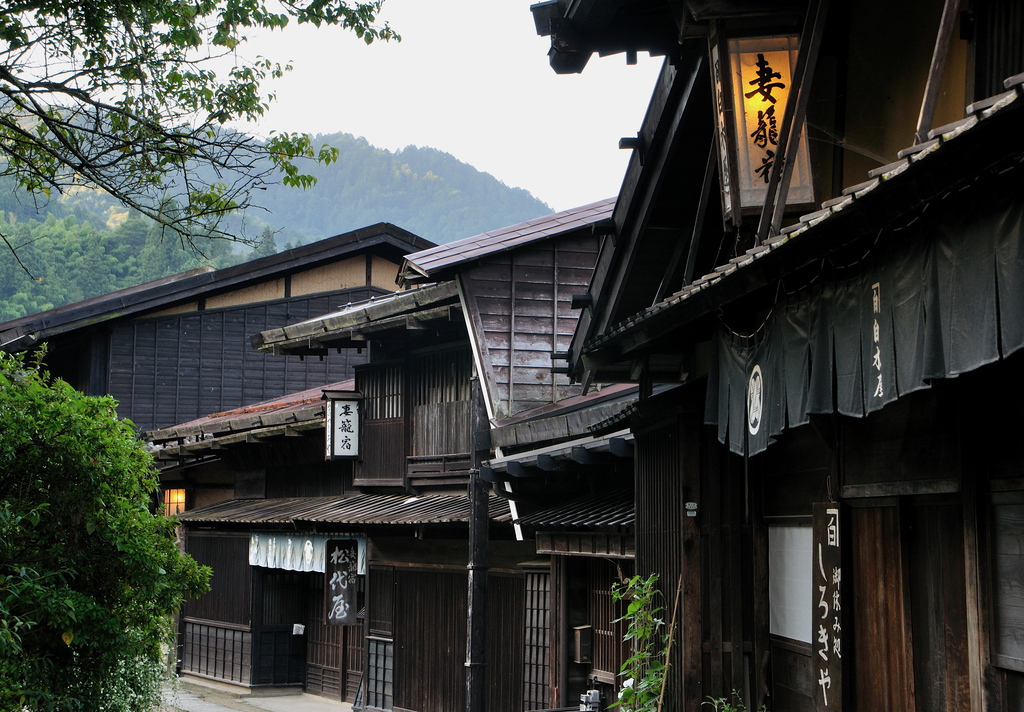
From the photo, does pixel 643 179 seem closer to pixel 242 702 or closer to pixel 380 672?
pixel 380 672

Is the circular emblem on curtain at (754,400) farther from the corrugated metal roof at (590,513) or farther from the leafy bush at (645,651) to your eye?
the corrugated metal roof at (590,513)

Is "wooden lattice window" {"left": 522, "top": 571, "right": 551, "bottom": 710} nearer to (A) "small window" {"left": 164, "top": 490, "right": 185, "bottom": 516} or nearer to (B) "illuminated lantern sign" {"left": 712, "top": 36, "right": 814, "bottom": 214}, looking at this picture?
(B) "illuminated lantern sign" {"left": 712, "top": 36, "right": 814, "bottom": 214}

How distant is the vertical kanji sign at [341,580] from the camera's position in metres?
20.9

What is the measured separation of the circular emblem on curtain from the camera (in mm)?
7594

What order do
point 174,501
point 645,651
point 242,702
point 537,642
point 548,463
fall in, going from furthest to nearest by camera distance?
point 174,501 → point 242,702 → point 537,642 → point 548,463 → point 645,651

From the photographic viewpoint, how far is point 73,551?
32.8 ft

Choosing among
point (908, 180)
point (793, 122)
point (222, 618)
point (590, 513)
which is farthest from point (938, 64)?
point (222, 618)

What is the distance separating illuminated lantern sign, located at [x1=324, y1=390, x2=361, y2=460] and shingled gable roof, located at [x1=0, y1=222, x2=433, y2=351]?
24.5ft

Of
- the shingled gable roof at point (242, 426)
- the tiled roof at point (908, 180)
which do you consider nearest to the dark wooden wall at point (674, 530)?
the tiled roof at point (908, 180)

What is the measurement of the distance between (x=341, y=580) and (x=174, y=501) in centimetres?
1021

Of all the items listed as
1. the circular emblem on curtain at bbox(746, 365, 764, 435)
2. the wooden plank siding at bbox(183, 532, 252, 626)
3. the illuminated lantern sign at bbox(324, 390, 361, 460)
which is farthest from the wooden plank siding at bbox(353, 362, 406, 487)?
the circular emblem on curtain at bbox(746, 365, 764, 435)

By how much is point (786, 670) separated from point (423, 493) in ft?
39.1

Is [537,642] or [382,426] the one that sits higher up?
[382,426]

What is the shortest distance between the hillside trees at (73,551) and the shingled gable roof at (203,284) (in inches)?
706
